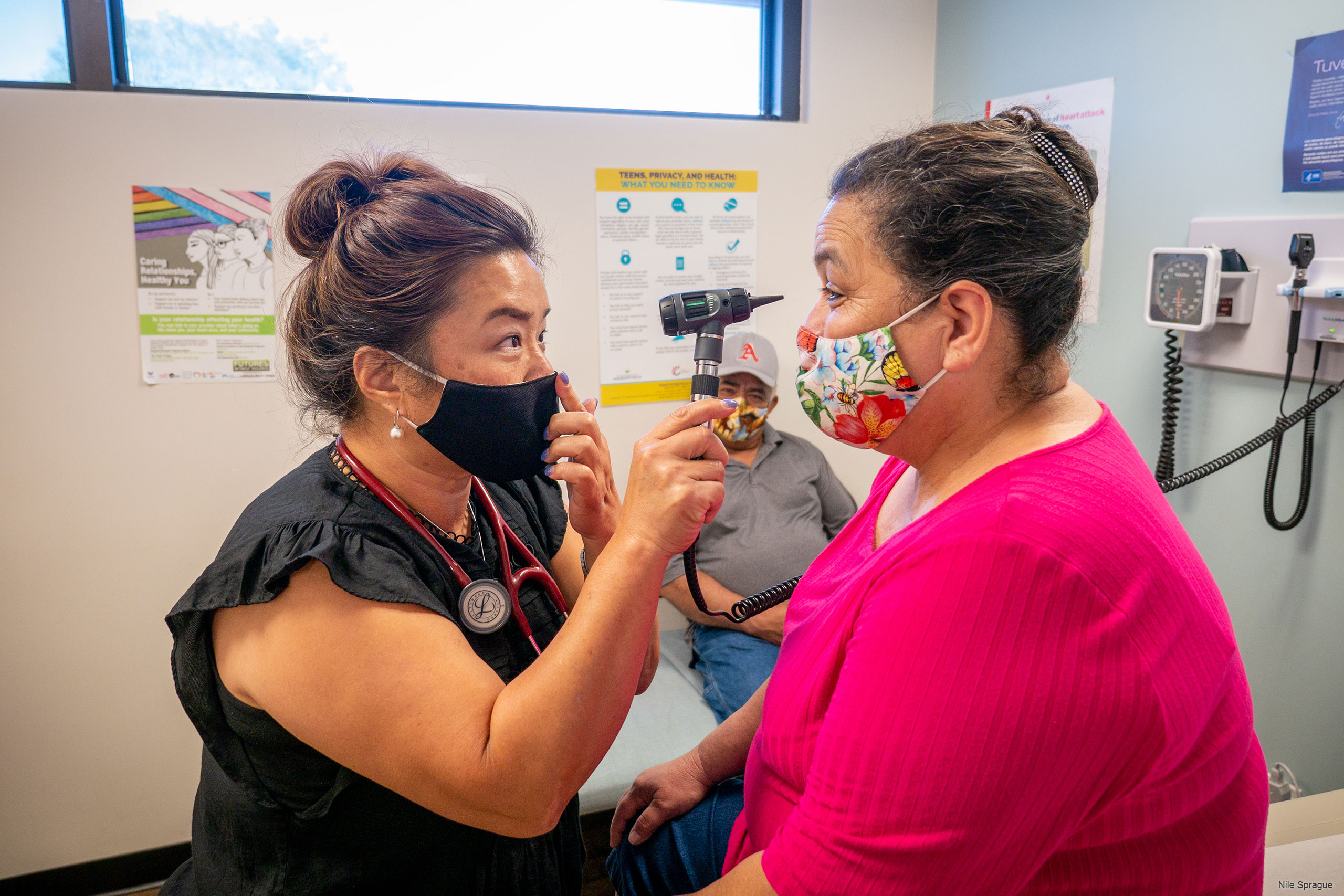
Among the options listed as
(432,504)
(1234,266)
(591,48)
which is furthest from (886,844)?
(591,48)

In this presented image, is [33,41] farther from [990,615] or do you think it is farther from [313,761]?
[990,615]

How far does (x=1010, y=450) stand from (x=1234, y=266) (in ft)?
4.37

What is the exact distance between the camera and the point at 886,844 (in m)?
0.79

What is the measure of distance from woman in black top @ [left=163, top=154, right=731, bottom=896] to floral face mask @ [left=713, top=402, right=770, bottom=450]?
1304mm

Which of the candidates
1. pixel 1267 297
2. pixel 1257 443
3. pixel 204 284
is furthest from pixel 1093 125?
pixel 204 284

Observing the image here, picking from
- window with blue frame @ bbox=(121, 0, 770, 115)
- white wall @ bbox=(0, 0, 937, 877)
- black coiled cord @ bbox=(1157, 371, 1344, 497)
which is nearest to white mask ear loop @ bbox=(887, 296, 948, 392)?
black coiled cord @ bbox=(1157, 371, 1344, 497)

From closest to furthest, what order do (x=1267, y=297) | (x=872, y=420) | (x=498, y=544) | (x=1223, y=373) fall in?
1. (x=872, y=420)
2. (x=498, y=544)
3. (x=1267, y=297)
4. (x=1223, y=373)

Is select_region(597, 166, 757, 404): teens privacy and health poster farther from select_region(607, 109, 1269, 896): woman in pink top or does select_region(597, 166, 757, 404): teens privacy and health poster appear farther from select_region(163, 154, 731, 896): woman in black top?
select_region(607, 109, 1269, 896): woman in pink top

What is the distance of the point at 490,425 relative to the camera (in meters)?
1.18

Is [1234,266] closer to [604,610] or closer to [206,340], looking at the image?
[604,610]

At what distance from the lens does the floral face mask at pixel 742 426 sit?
262 cm

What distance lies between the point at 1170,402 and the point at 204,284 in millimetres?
2538

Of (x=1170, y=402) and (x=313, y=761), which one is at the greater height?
(x=1170, y=402)

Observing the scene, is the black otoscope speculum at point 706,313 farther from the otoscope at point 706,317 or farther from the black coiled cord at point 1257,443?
the black coiled cord at point 1257,443
